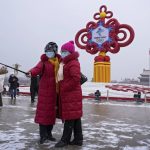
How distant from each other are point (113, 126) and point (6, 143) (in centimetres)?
296

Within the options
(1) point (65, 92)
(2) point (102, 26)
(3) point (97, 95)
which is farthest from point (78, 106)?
(2) point (102, 26)

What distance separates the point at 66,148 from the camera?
472 centimetres

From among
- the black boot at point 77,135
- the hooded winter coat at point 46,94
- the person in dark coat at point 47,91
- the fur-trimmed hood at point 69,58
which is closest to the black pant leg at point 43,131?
the person in dark coat at point 47,91

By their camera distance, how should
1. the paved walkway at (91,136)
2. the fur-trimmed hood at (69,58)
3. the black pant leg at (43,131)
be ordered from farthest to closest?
the black pant leg at (43,131) → the fur-trimmed hood at (69,58) → the paved walkway at (91,136)

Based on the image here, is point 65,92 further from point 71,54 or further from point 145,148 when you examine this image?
point 145,148

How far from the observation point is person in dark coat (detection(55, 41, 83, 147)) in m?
4.84

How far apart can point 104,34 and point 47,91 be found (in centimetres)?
2405

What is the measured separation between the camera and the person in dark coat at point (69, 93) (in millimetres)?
4836

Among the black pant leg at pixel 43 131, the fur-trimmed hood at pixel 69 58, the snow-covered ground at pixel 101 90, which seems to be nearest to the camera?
the fur-trimmed hood at pixel 69 58

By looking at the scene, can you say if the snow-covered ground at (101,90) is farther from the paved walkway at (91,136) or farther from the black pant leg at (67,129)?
the black pant leg at (67,129)

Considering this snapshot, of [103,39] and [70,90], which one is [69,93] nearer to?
[70,90]

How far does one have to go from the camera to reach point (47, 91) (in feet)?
16.6

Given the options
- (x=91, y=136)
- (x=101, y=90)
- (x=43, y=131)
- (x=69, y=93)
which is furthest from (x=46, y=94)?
(x=101, y=90)

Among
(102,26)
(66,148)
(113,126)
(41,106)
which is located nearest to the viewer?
(66,148)
